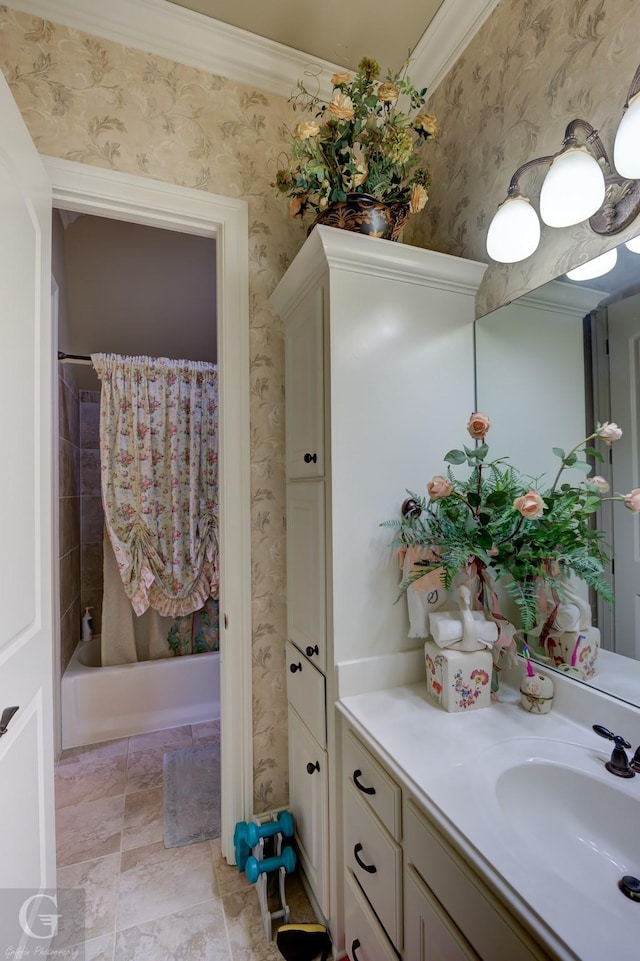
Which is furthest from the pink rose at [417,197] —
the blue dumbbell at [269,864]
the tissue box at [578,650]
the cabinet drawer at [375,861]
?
the blue dumbbell at [269,864]

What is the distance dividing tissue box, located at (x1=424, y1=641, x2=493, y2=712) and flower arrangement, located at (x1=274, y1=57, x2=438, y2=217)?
129 cm

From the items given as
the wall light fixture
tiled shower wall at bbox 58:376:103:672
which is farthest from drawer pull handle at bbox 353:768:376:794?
tiled shower wall at bbox 58:376:103:672

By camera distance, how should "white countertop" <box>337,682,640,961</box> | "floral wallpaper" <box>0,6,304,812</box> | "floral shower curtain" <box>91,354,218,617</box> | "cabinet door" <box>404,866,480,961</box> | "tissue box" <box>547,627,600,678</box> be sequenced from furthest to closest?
"floral shower curtain" <box>91,354,218,617</box> < "floral wallpaper" <box>0,6,304,812</box> < "tissue box" <box>547,627,600,678</box> < "cabinet door" <box>404,866,480,961</box> < "white countertop" <box>337,682,640,961</box>

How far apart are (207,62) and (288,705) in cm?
235

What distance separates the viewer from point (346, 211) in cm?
119

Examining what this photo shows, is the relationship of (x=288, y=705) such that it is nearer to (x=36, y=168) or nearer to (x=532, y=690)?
(x=532, y=690)

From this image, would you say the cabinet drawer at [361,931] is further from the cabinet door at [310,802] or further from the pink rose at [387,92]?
the pink rose at [387,92]

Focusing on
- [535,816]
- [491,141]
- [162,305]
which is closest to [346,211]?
[491,141]

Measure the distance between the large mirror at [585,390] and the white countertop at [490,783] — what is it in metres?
0.20

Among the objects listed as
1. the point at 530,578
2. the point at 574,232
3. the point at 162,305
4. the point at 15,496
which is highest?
the point at 162,305

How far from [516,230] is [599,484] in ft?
2.33

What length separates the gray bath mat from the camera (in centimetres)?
164

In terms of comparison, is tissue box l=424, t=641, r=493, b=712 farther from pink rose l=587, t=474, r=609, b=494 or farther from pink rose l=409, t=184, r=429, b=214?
pink rose l=409, t=184, r=429, b=214

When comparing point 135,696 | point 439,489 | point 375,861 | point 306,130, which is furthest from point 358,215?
point 135,696
